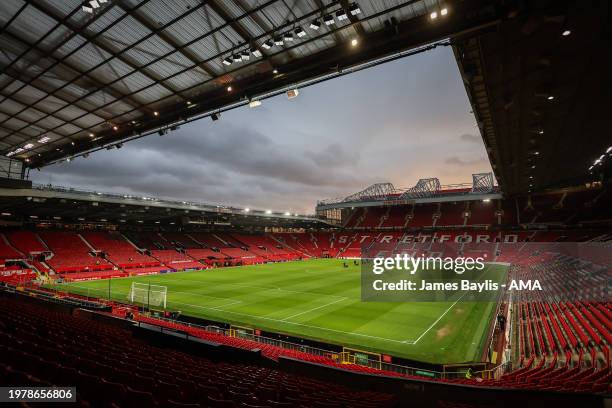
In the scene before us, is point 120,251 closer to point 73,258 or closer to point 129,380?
point 73,258

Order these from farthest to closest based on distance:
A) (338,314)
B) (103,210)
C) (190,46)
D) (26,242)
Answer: (103,210) → (26,242) → (338,314) → (190,46)

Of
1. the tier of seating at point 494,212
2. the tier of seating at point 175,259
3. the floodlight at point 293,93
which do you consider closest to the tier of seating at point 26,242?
the tier of seating at point 175,259

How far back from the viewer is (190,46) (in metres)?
11.8

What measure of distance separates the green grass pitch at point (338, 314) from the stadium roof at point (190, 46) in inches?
483

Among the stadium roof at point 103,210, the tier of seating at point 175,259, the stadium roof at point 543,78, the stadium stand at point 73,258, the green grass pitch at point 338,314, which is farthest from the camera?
the tier of seating at point 175,259

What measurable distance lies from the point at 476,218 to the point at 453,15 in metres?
62.9

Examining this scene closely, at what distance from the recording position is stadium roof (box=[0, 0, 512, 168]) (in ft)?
31.3

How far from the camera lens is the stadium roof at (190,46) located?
9.55 metres

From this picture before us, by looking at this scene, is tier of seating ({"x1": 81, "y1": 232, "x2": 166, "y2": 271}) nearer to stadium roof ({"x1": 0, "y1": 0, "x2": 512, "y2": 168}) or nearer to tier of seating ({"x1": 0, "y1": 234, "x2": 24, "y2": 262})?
tier of seating ({"x1": 0, "y1": 234, "x2": 24, "y2": 262})

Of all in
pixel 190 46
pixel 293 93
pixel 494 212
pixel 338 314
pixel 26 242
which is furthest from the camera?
pixel 494 212

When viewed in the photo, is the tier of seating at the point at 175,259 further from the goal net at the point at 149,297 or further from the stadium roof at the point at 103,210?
the goal net at the point at 149,297

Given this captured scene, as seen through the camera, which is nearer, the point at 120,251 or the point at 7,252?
the point at 7,252

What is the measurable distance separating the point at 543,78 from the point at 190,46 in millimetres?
12863

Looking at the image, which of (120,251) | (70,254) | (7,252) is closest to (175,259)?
(120,251)
